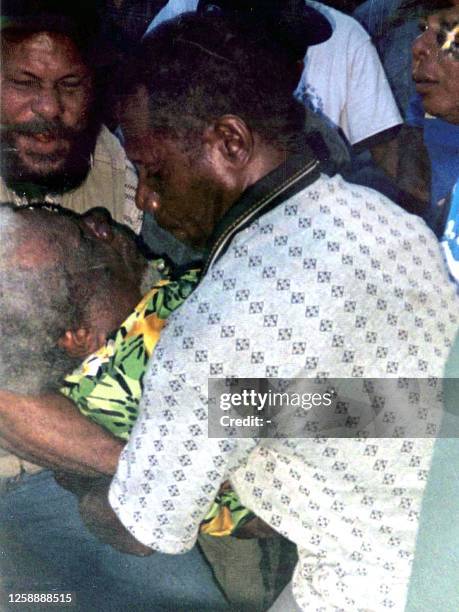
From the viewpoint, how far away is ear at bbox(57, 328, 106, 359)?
1.82 metres

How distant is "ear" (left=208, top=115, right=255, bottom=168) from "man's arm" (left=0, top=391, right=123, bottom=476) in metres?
0.68

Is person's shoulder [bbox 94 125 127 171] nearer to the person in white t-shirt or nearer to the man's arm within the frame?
the person in white t-shirt

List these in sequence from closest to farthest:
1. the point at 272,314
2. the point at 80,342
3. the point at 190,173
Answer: the point at 272,314, the point at 190,173, the point at 80,342

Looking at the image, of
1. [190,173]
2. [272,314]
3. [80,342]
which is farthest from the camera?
[80,342]

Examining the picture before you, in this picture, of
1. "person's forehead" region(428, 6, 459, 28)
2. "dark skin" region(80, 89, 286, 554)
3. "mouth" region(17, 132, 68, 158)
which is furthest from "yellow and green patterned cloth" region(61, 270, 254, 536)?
"person's forehead" region(428, 6, 459, 28)

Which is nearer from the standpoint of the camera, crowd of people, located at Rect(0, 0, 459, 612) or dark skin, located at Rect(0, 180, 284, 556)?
crowd of people, located at Rect(0, 0, 459, 612)

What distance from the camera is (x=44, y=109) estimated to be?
1.83 metres

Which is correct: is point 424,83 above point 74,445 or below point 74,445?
above

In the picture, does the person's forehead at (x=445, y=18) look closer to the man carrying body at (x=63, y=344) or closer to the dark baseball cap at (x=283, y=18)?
the dark baseball cap at (x=283, y=18)

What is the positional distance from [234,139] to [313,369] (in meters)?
0.51

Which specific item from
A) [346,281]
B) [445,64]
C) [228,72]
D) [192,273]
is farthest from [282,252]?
[445,64]

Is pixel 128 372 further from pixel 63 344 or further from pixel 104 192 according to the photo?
pixel 104 192

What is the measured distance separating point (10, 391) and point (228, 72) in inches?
35.1

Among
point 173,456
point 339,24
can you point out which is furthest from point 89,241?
point 339,24
